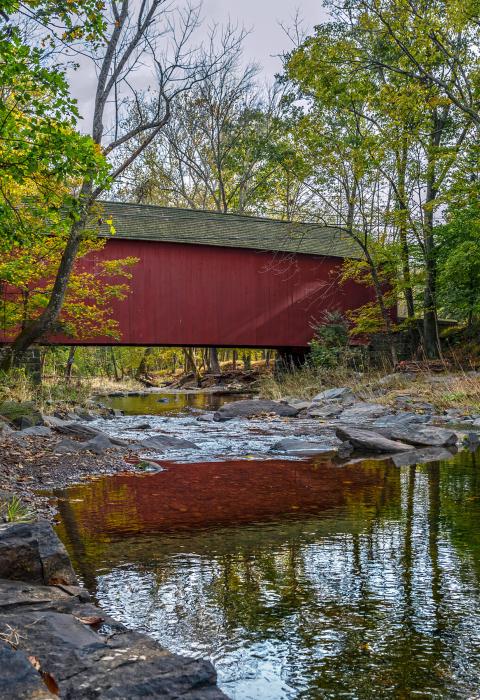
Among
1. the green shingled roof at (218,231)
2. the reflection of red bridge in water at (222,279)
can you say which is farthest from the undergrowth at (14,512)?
the green shingled roof at (218,231)

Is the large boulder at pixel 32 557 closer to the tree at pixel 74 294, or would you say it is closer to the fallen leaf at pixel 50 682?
the fallen leaf at pixel 50 682

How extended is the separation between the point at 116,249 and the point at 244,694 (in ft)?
51.8

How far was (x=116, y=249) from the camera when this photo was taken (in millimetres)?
17000

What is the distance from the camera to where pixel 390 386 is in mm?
13914

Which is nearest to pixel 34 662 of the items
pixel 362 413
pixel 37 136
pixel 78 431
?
pixel 37 136

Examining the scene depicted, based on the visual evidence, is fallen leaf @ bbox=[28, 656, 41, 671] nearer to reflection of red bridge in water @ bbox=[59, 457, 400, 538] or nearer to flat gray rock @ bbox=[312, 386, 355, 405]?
reflection of red bridge in water @ bbox=[59, 457, 400, 538]

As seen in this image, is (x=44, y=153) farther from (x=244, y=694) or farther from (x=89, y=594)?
(x=244, y=694)

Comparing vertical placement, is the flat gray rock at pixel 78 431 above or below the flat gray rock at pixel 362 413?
above

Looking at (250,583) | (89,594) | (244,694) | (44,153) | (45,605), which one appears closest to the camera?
(244,694)

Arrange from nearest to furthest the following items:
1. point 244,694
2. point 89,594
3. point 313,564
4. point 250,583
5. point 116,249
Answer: point 244,694
point 89,594
point 250,583
point 313,564
point 116,249

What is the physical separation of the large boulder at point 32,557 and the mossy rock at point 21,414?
229 inches

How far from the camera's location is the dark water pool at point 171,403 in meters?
14.8

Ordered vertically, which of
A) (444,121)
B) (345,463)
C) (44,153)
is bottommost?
(345,463)

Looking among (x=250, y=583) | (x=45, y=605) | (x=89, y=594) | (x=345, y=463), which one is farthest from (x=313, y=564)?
(x=345, y=463)
